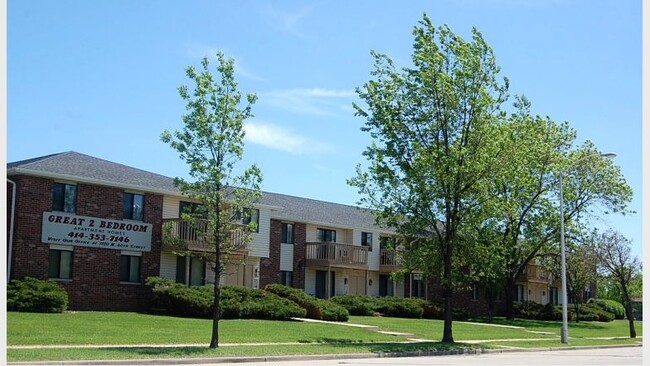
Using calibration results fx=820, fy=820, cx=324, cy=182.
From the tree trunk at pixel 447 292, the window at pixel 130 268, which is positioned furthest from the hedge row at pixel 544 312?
the window at pixel 130 268

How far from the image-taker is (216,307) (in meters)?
22.5

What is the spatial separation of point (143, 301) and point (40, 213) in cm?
634

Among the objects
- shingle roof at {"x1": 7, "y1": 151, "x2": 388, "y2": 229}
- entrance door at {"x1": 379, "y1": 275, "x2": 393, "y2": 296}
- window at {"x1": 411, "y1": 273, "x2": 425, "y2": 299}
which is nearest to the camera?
shingle roof at {"x1": 7, "y1": 151, "x2": 388, "y2": 229}

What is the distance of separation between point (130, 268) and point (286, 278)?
11.1 m

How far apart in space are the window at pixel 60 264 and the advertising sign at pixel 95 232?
1.57 feet

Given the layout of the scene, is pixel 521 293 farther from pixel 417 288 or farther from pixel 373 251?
pixel 373 251

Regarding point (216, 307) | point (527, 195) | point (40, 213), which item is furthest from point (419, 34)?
point (527, 195)

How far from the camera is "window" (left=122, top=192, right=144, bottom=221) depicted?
36.6 meters

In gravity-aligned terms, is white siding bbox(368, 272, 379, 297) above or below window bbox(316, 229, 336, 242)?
below

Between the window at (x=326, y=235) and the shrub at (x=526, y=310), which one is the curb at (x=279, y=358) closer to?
the window at (x=326, y=235)

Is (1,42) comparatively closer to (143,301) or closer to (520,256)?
(143,301)

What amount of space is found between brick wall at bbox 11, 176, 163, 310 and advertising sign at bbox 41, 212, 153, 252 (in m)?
0.23

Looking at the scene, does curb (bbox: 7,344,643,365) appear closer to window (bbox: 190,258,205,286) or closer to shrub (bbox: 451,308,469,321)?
window (bbox: 190,258,205,286)

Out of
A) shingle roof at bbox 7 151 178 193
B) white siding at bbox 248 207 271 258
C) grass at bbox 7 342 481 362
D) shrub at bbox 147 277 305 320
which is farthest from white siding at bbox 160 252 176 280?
grass at bbox 7 342 481 362
